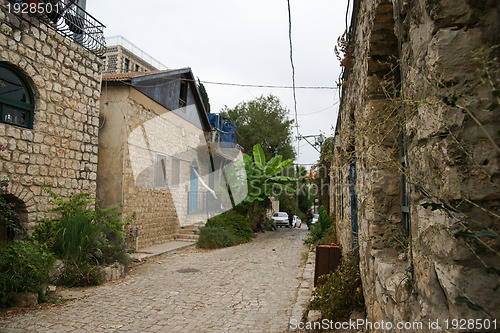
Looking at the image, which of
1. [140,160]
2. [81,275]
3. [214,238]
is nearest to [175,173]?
[140,160]

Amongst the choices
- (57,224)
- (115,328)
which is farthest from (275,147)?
(115,328)

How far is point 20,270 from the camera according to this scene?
5.05 meters

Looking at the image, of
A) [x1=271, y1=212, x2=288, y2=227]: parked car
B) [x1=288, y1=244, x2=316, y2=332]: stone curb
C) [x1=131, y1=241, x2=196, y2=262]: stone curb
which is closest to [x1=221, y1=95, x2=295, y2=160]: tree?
[x1=271, y1=212, x2=288, y2=227]: parked car

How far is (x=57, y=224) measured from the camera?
6.89m

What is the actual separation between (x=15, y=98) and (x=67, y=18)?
248 centimetres

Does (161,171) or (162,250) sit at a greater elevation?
(161,171)

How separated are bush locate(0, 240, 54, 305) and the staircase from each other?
758 cm

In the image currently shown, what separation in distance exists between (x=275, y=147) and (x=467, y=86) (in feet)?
93.8

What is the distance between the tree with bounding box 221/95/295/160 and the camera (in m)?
29.0

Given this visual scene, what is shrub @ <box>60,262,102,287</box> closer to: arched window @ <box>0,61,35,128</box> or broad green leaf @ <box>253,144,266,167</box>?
arched window @ <box>0,61,35,128</box>

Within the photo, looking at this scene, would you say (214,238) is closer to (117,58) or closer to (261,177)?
(261,177)

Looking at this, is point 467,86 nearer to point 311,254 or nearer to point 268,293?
point 268,293

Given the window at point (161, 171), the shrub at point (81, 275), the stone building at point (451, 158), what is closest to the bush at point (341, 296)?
the stone building at point (451, 158)

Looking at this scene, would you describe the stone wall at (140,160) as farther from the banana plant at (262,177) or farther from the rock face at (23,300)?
the rock face at (23,300)
